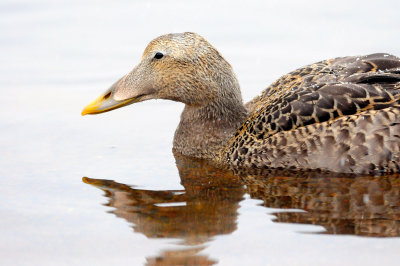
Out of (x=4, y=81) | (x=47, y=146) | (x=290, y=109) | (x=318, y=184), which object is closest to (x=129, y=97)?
(x=47, y=146)

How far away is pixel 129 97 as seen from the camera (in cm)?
966

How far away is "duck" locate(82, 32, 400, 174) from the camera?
28.6 feet

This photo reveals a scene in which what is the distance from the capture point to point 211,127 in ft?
33.0

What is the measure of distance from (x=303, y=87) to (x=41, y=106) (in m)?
4.32

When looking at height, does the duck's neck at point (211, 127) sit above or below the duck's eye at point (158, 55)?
below

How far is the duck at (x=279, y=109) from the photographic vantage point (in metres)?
8.70

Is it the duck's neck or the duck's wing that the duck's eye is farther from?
the duck's wing

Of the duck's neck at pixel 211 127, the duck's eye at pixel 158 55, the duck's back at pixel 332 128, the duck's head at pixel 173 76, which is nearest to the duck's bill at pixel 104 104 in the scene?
the duck's head at pixel 173 76

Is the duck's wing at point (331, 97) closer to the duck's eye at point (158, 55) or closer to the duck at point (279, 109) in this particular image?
the duck at point (279, 109)

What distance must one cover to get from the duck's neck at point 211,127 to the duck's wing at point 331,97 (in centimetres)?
19

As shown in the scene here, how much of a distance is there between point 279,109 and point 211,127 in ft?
3.84

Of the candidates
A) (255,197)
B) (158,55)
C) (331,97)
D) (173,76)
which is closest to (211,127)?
(173,76)

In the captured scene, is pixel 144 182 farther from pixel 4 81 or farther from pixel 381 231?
pixel 4 81

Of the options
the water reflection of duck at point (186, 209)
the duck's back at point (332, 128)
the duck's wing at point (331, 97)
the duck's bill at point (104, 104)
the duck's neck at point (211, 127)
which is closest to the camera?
the water reflection of duck at point (186, 209)
